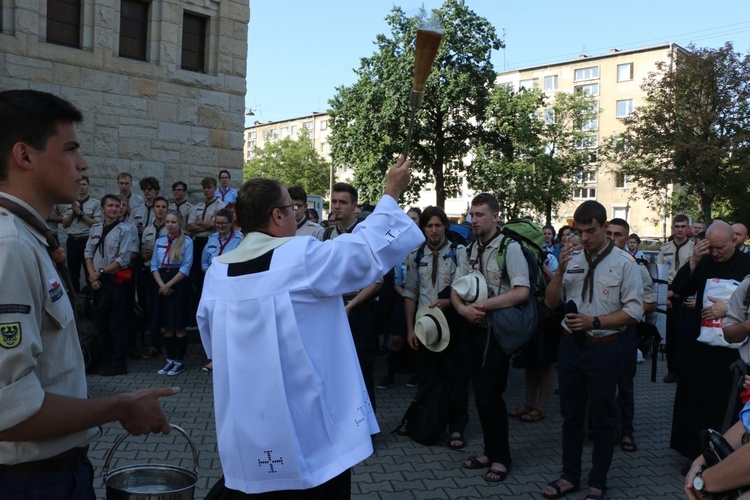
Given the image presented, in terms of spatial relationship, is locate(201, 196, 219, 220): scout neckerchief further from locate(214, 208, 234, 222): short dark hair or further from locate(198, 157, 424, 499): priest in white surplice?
locate(198, 157, 424, 499): priest in white surplice

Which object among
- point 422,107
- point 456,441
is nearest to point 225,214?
point 456,441

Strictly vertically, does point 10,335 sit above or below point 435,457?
above

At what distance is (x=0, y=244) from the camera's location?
6.08 feet

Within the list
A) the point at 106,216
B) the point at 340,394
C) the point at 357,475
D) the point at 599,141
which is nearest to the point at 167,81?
A: the point at 106,216

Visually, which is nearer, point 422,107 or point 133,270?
point 133,270

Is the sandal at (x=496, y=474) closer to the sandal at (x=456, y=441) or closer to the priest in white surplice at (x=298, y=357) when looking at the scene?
the sandal at (x=456, y=441)

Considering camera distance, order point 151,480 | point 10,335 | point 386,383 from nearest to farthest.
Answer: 1. point 10,335
2. point 151,480
3. point 386,383

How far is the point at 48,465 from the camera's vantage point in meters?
2.04

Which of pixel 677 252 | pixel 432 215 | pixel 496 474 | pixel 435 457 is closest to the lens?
pixel 496 474

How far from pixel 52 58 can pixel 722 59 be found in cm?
3231

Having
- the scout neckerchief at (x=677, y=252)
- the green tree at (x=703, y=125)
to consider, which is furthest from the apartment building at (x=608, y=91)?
the scout neckerchief at (x=677, y=252)

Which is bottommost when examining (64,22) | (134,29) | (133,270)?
(133,270)

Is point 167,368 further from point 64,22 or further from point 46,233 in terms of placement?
point 46,233

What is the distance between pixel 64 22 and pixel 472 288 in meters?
9.97
